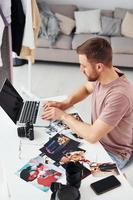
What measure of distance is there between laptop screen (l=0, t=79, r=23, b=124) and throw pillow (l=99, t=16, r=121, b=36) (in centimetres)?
285

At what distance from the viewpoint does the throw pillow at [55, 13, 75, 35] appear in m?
4.63

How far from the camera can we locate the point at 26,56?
327 cm

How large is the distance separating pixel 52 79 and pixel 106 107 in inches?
98.0

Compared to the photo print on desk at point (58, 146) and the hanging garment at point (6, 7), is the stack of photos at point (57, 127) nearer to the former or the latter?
the photo print on desk at point (58, 146)

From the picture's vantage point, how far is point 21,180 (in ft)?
5.00

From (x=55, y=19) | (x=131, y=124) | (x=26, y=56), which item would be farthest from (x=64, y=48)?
(x=131, y=124)

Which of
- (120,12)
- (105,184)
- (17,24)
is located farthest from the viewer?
(120,12)

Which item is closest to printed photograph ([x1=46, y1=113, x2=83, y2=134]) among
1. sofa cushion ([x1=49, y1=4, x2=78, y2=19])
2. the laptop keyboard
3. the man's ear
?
the laptop keyboard

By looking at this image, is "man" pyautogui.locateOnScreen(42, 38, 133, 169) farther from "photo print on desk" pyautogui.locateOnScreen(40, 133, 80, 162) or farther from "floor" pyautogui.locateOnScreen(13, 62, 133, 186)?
"floor" pyautogui.locateOnScreen(13, 62, 133, 186)

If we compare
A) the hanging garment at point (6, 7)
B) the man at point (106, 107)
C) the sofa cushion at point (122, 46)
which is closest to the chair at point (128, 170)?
the man at point (106, 107)

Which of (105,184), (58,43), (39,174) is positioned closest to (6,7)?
(39,174)

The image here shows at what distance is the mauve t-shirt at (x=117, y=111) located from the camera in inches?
70.7

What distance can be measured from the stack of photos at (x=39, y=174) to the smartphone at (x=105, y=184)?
192 millimetres

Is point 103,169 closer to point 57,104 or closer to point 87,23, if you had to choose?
point 57,104
